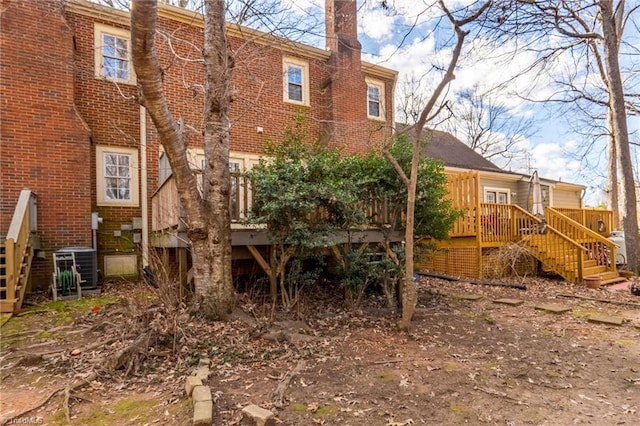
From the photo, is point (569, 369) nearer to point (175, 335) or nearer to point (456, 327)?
point (456, 327)

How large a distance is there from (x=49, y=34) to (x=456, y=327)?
996 centimetres

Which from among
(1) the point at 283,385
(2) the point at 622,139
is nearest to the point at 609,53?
(2) the point at 622,139

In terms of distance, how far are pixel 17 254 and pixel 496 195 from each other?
16902 mm

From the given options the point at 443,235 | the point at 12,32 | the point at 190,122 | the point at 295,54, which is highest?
the point at 295,54

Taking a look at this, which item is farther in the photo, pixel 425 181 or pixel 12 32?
pixel 12 32

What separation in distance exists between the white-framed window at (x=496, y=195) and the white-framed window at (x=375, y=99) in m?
6.77

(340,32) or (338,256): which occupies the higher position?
(340,32)

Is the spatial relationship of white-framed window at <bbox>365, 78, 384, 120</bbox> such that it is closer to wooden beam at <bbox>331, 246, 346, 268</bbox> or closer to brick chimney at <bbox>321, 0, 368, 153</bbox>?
brick chimney at <bbox>321, 0, 368, 153</bbox>

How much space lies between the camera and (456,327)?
5.52 metres

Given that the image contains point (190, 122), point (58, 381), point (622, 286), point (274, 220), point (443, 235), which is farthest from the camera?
point (190, 122)

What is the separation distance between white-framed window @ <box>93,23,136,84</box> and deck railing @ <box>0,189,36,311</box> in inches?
143

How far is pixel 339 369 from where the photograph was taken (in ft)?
12.6

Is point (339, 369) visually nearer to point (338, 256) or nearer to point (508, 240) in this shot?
point (338, 256)

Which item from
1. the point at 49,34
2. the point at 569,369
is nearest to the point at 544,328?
the point at 569,369
